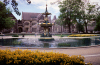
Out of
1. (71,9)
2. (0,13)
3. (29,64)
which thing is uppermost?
(71,9)

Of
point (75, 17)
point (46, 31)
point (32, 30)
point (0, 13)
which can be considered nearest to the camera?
point (46, 31)

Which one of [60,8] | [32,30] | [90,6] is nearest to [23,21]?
[32,30]

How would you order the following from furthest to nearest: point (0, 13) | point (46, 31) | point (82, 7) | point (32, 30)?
point (32, 30) < point (82, 7) < point (0, 13) < point (46, 31)

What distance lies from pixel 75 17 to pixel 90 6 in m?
9.64

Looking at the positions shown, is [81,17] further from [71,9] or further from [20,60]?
[20,60]

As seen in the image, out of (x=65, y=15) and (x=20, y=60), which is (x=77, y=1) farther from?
(x=20, y=60)

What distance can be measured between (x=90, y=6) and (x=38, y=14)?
34.6 metres

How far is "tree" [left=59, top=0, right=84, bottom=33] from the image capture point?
49897 millimetres

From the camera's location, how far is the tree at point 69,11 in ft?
164

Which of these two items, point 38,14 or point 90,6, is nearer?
point 90,6

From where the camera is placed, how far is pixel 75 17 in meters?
49.8

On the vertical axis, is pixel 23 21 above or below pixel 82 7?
below

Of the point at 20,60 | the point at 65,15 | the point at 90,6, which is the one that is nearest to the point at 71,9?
the point at 65,15

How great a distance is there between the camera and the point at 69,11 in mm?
51406
